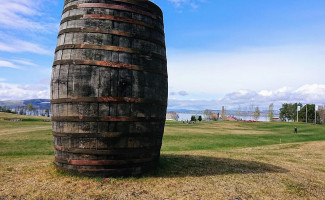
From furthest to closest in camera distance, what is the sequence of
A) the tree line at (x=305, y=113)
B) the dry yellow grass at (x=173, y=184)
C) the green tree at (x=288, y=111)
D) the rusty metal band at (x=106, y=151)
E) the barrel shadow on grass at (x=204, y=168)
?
the green tree at (x=288, y=111)
the tree line at (x=305, y=113)
the barrel shadow on grass at (x=204, y=168)
the rusty metal band at (x=106, y=151)
the dry yellow grass at (x=173, y=184)

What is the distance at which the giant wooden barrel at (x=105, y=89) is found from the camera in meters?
5.58

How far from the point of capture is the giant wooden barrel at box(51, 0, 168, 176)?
5578 mm

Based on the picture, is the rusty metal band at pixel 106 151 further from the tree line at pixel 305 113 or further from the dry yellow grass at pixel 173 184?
the tree line at pixel 305 113

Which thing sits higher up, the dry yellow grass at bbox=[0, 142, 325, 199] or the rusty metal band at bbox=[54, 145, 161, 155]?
the rusty metal band at bbox=[54, 145, 161, 155]

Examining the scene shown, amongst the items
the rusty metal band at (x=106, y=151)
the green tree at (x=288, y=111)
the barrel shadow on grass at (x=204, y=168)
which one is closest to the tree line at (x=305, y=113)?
the green tree at (x=288, y=111)

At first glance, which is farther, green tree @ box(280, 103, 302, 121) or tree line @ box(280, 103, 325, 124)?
green tree @ box(280, 103, 302, 121)

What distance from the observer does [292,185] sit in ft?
21.0

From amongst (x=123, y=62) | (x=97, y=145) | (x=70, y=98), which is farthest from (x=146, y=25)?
(x=97, y=145)

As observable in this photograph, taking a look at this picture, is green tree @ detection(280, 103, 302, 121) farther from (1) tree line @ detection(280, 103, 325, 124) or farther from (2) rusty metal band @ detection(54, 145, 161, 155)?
(2) rusty metal band @ detection(54, 145, 161, 155)

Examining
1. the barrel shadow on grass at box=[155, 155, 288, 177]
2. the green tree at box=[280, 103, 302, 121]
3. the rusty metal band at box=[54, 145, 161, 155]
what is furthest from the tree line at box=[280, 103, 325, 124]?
the rusty metal band at box=[54, 145, 161, 155]

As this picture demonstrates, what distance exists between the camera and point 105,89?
5.54 meters

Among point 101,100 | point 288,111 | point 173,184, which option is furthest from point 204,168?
point 288,111

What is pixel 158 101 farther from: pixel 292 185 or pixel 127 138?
pixel 292 185

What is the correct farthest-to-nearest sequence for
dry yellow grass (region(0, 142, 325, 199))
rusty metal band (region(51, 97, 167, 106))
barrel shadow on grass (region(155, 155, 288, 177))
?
barrel shadow on grass (region(155, 155, 288, 177))
rusty metal band (region(51, 97, 167, 106))
dry yellow grass (region(0, 142, 325, 199))
